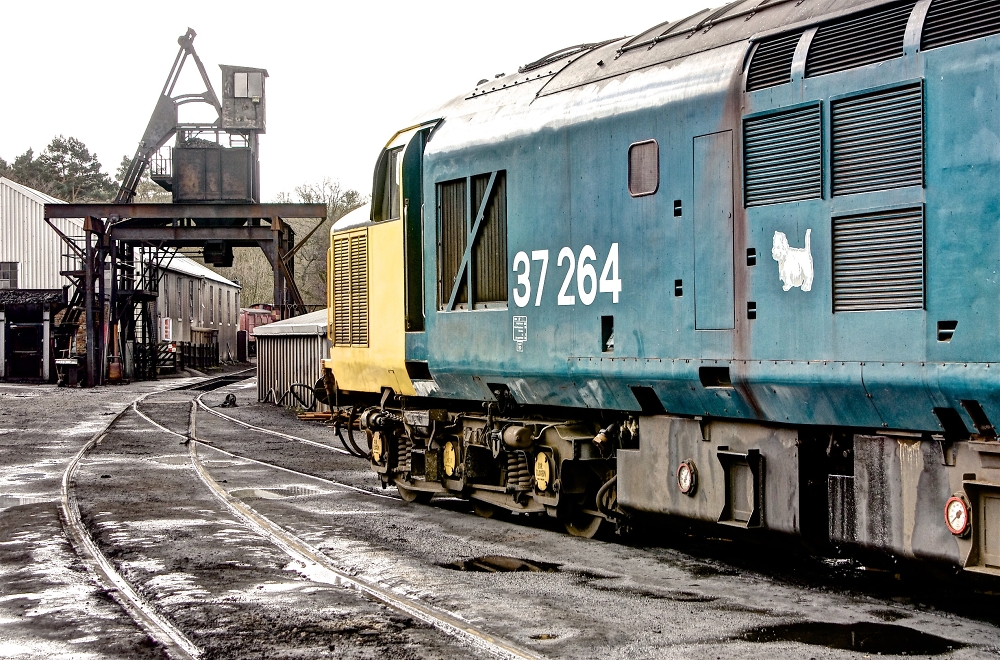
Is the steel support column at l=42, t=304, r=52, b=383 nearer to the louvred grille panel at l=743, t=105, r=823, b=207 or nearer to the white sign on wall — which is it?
the white sign on wall

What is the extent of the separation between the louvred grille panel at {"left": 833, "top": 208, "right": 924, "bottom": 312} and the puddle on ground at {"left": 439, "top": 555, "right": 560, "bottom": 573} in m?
3.16

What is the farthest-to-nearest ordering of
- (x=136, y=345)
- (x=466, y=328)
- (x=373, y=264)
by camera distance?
(x=136, y=345)
(x=373, y=264)
(x=466, y=328)

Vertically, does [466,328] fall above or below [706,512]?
above

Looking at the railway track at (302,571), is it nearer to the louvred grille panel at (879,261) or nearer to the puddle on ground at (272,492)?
the puddle on ground at (272,492)

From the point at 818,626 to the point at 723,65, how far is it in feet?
13.1

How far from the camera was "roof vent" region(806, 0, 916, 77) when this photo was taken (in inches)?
273

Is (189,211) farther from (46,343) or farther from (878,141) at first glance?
(878,141)

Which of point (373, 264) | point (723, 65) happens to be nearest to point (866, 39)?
point (723, 65)

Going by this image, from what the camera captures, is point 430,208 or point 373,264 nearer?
point 430,208

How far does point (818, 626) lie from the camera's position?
675 centimetres

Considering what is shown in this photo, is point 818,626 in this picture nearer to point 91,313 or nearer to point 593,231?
point 593,231

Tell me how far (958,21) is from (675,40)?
2904 mm

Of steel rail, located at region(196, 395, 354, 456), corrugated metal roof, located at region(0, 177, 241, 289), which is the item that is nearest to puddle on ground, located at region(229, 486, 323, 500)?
steel rail, located at region(196, 395, 354, 456)

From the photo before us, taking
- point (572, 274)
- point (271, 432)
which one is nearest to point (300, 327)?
point (271, 432)
